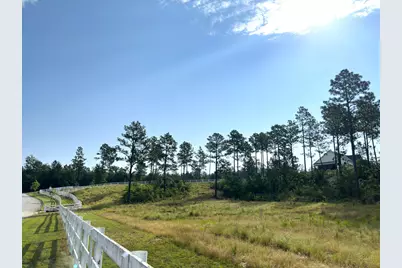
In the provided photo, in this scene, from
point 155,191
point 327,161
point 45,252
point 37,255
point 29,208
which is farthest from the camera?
point 327,161

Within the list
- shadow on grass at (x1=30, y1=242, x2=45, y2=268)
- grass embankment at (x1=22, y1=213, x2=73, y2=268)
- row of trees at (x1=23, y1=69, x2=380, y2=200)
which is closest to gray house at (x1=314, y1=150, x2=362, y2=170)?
row of trees at (x1=23, y1=69, x2=380, y2=200)

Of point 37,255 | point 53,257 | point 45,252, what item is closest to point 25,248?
point 45,252

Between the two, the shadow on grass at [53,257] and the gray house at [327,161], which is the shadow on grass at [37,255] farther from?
the gray house at [327,161]

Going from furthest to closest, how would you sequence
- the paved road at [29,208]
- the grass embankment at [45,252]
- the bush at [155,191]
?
the bush at [155,191] → the paved road at [29,208] → the grass embankment at [45,252]

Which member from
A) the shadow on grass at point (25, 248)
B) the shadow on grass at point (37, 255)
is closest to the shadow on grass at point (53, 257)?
the shadow on grass at point (37, 255)

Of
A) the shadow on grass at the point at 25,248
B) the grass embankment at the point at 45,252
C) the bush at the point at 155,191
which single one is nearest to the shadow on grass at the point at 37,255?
the grass embankment at the point at 45,252

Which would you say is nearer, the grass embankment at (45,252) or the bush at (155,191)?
the grass embankment at (45,252)

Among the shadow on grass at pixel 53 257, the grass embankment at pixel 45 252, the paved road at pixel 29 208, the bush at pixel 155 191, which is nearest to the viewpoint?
the shadow on grass at pixel 53 257

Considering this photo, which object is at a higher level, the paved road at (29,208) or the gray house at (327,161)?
the gray house at (327,161)

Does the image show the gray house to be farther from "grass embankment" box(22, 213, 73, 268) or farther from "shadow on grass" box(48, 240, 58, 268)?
"shadow on grass" box(48, 240, 58, 268)

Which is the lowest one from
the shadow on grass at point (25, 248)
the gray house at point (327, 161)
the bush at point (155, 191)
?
the bush at point (155, 191)

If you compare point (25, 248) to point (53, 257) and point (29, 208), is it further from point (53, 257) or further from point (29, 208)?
point (29, 208)

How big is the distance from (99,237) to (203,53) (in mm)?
6157

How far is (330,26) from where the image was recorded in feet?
11.7
